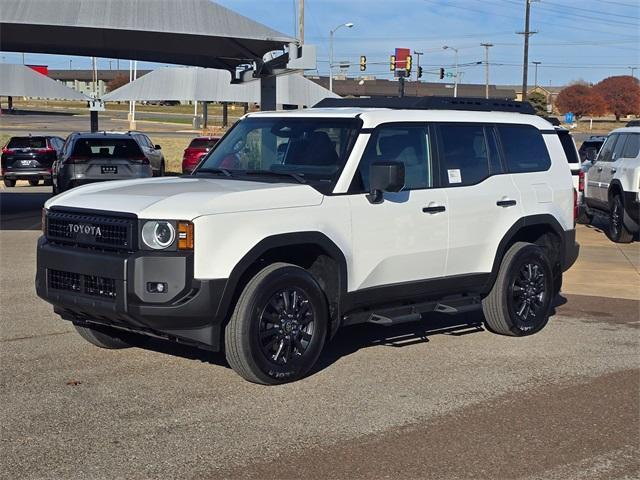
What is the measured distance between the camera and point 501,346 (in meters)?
8.06

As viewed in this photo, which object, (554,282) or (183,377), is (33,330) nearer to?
(183,377)

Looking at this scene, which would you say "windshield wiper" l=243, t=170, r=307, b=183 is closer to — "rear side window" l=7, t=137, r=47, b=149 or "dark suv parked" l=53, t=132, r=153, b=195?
"dark suv parked" l=53, t=132, r=153, b=195

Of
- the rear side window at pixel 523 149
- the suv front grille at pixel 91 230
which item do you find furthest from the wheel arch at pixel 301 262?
the rear side window at pixel 523 149

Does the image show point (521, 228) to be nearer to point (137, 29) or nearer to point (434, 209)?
point (434, 209)

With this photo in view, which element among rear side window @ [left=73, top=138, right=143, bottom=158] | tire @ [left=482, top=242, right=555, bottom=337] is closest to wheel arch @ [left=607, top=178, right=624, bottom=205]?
tire @ [left=482, top=242, right=555, bottom=337]

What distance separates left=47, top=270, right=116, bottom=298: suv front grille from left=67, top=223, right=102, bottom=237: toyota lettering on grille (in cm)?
30

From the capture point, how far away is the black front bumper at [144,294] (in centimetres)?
605

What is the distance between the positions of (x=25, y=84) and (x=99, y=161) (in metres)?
10.5

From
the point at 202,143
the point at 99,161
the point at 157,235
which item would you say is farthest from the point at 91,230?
the point at 202,143

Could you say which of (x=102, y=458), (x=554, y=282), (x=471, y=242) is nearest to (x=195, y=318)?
(x=102, y=458)

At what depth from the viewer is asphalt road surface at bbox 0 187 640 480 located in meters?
5.06

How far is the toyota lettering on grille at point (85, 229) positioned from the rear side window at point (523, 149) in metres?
3.95

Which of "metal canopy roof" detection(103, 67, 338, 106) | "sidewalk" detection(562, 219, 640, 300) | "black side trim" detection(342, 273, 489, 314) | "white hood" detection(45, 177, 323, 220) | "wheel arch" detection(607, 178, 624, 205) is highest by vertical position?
"metal canopy roof" detection(103, 67, 338, 106)

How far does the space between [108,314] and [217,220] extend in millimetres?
1026
